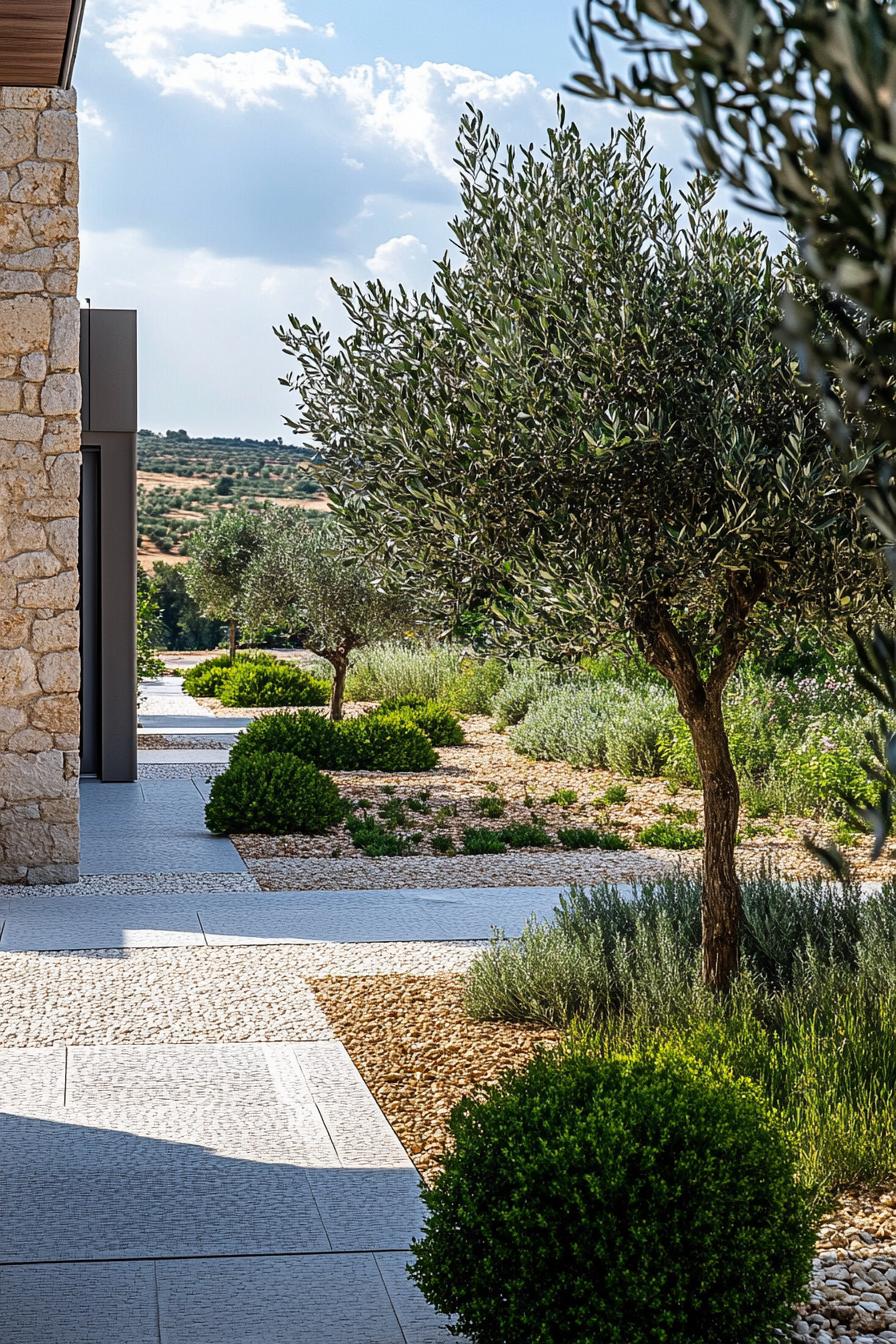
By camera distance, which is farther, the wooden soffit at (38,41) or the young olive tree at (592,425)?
the wooden soffit at (38,41)

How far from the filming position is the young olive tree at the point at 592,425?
14.3ft

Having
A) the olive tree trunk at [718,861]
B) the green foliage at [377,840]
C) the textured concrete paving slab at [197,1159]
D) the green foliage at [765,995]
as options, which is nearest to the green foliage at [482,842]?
the green foliage at [377,840]

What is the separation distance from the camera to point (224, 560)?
2634cm

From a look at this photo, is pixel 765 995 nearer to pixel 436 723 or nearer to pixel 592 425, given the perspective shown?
pixel 592 425

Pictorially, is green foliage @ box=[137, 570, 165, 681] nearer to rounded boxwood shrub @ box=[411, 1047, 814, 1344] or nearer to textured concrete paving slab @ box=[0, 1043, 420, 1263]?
textured concrete paving slab @ box=[0, 1043, 420, 1263]

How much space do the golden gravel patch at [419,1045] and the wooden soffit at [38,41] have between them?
4.38 m

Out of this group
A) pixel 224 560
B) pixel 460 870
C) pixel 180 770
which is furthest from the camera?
pixel 224 560

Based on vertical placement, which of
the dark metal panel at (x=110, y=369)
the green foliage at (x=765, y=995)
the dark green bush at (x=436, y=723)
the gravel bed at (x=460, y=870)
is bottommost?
the gravel bed at (x=460, y=870)

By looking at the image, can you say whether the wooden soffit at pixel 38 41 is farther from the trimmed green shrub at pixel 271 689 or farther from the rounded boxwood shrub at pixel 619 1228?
the trimmed green shrub at pixel 271 689

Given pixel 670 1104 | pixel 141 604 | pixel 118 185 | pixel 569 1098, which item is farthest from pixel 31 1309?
pixel 141 604

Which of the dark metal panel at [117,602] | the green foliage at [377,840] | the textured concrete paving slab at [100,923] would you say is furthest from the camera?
the dark metal panel at [117,602]

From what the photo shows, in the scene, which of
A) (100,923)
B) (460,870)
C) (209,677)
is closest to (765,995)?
(100,923)

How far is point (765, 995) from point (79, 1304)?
9.75 ft

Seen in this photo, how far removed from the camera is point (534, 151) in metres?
4.86
